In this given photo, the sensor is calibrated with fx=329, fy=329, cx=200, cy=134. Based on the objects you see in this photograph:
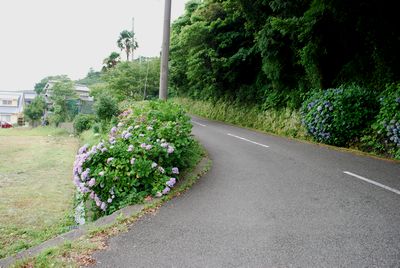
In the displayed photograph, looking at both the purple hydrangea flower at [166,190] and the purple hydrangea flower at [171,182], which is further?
the purple hydrangea flower at [171,182]

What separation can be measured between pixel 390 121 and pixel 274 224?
6.80 meters

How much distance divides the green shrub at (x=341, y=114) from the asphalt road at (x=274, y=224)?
3.51m

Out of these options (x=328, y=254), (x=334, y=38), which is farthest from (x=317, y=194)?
(x=334, y=38)

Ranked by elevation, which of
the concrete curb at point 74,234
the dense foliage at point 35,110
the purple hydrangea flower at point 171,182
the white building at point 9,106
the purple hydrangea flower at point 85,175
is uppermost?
the purple hydrangea flower at point 85,175

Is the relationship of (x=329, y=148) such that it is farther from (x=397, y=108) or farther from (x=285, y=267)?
(x=285, y=267)

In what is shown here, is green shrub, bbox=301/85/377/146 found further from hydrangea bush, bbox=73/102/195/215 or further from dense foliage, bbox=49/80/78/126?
dense foliage, bbox=49/80/78/126

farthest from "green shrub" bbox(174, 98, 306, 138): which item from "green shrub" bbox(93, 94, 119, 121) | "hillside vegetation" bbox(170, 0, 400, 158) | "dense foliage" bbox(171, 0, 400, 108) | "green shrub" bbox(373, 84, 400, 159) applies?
"green shrub" bbox(93, 94, 119, 121)

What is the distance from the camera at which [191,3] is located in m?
25.9

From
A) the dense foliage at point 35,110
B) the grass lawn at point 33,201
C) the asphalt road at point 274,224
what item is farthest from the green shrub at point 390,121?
the dense foliage at point 35,110

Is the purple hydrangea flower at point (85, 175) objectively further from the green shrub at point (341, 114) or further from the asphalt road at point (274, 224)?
the green shrub at point (341, 114)

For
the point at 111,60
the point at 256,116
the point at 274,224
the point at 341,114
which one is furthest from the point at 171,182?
the point at 111,60

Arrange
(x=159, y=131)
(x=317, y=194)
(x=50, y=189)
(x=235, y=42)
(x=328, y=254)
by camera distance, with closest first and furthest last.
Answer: (x=328, y=254), (x=317, y=194), (x=159, y=131), (x=50, y=189), (x=235, y=42)

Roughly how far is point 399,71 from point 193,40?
13.9 m

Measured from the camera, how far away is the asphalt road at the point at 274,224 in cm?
360
